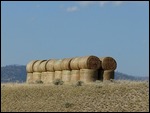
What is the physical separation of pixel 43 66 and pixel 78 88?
14110 mm

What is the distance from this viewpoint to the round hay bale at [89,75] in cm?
4741

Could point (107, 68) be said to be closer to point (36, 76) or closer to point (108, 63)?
point (108, 63)

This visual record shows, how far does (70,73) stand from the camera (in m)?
49.6

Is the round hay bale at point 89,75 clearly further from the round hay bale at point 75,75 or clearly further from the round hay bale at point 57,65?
the round hay bale at point 57,65

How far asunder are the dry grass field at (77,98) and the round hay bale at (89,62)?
7081 mm

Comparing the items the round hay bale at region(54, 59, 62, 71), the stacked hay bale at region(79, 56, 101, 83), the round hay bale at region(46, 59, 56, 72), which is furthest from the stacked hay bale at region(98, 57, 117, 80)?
the round hay bale at region(46, 59, 56, 72)

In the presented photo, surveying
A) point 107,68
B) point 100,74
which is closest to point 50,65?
point 100,74

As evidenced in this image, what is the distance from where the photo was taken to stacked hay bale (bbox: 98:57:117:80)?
160 feet

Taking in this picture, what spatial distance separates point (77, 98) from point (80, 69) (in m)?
11.5

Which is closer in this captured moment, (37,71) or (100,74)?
(100,74)

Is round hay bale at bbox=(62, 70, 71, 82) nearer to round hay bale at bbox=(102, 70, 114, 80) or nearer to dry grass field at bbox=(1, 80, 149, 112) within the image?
round hay bale at bbox=(102, 70, 114, 80)

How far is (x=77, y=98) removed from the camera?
3700 cm

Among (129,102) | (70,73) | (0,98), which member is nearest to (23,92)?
(0,98)

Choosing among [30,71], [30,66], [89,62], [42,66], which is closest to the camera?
[89,62]
